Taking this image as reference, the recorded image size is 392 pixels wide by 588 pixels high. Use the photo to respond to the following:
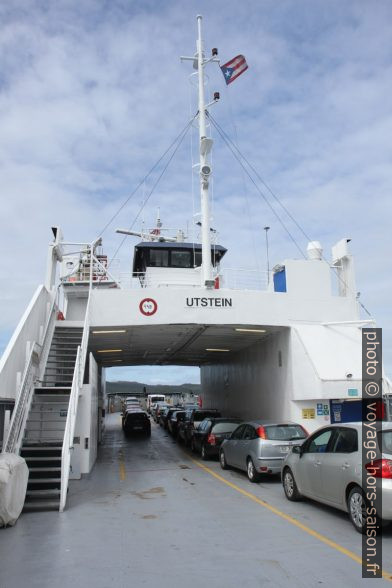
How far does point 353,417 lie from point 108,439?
13773mm

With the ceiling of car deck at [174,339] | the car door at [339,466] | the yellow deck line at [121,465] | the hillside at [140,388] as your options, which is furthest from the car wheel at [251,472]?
the hillside at [140,388]

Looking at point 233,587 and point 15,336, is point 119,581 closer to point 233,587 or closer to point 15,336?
point 233,587

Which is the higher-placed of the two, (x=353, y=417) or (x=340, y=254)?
(x=340, y=254)

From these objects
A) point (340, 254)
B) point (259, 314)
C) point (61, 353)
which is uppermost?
point (340, 254)

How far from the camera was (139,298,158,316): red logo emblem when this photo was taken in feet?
48.6

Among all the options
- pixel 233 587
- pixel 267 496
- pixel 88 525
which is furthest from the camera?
pixel 267 496

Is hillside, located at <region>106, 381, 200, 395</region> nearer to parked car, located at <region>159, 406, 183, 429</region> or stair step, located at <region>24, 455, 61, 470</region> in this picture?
parked car, located at <region>159, 406, 183, 429</region>

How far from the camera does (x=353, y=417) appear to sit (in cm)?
A: 1512

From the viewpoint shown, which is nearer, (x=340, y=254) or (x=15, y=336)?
(x=15, y=336)

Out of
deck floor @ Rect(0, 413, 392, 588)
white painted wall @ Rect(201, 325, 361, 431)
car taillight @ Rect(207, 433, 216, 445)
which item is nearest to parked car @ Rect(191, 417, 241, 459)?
car taillight @ Rect(207, 433, 216, 445)

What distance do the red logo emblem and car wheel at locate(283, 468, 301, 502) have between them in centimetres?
697

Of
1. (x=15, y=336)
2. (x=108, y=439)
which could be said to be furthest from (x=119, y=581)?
(x=108, y=439)

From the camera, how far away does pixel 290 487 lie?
8.93m

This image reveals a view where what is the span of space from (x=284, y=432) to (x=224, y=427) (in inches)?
200
